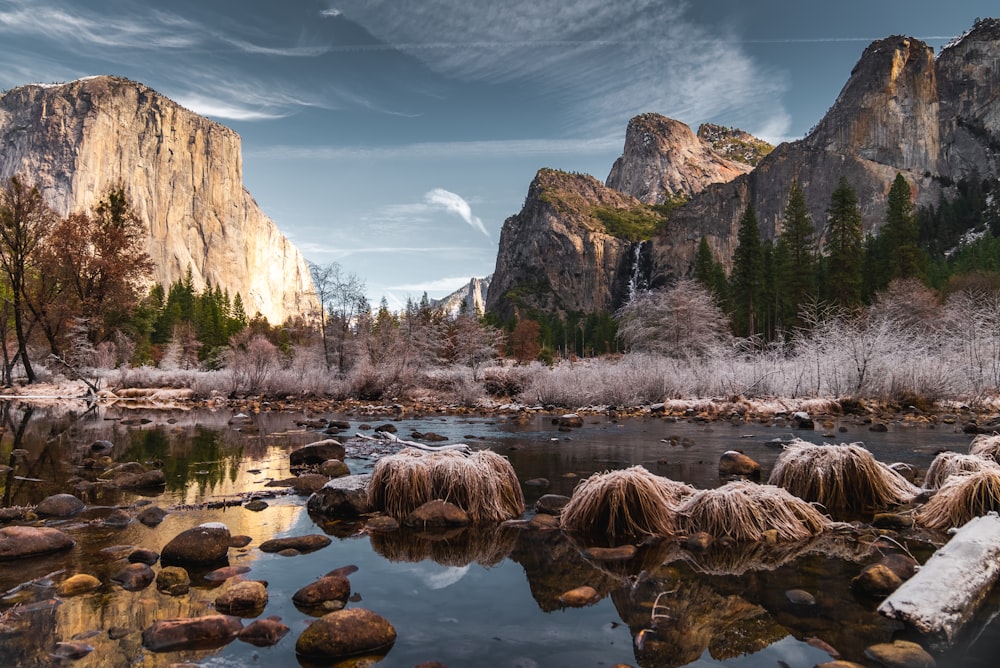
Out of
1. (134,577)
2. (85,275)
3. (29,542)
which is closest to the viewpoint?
A: (134,577)

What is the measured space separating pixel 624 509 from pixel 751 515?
136 cm

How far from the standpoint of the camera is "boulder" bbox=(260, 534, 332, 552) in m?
6.06

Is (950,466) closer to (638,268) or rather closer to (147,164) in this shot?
(638,268)

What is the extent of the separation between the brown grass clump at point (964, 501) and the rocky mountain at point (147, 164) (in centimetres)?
14581

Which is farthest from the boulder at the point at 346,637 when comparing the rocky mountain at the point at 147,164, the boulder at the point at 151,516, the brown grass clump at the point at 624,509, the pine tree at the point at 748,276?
the rocky mountain at the point at 147,164

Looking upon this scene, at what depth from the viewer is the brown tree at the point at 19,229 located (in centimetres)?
2952

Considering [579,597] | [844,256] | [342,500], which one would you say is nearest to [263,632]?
[579,597]

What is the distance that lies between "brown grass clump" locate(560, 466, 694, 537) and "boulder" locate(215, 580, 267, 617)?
3.54m

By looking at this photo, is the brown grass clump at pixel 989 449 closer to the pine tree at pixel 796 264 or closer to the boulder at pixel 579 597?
the boulder at pixel 579 597

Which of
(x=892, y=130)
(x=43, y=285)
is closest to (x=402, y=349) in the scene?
(x=43, y=285)

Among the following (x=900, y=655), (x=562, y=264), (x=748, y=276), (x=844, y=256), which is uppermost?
(x=562, y=264)

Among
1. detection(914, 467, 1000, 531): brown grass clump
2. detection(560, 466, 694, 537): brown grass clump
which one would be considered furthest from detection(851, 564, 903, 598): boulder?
detection(914, 467, 1000, 531): brown grass clump

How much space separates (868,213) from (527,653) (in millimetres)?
157537

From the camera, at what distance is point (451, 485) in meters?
7.66
